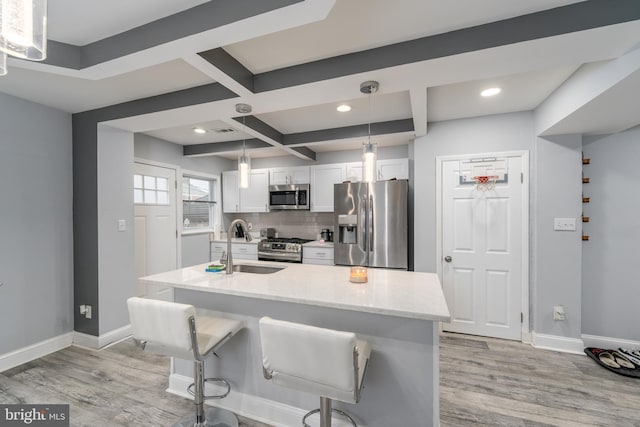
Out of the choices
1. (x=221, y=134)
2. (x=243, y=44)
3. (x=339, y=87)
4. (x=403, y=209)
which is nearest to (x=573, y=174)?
(x=403, y=209)

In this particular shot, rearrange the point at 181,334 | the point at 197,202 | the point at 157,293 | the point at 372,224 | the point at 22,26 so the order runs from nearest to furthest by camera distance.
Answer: the point at 22,26
the point at 181,334
the point at 372,224
the point at 157,293
the point at 197,202

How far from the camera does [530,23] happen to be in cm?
146

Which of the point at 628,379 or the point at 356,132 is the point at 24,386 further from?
the point at 628,379

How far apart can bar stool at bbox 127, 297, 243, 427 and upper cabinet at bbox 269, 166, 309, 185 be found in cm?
298

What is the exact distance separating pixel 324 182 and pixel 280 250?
1275 mm

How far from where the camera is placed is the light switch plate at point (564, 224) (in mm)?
2721

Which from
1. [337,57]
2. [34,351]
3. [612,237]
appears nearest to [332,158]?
[337,57]

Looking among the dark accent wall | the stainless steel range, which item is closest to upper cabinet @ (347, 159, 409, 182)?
the stainless steel range

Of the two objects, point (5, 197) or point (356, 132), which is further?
point (356, 132)

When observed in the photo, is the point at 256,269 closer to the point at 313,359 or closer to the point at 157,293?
the point at 313,359

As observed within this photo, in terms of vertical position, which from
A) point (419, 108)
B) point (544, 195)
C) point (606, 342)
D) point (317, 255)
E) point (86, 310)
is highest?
point (419, 108)

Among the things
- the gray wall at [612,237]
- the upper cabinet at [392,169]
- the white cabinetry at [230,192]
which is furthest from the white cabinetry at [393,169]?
the white cabinetry at [230,192]

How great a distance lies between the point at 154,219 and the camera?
3.81 metres

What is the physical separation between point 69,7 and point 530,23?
246cm
